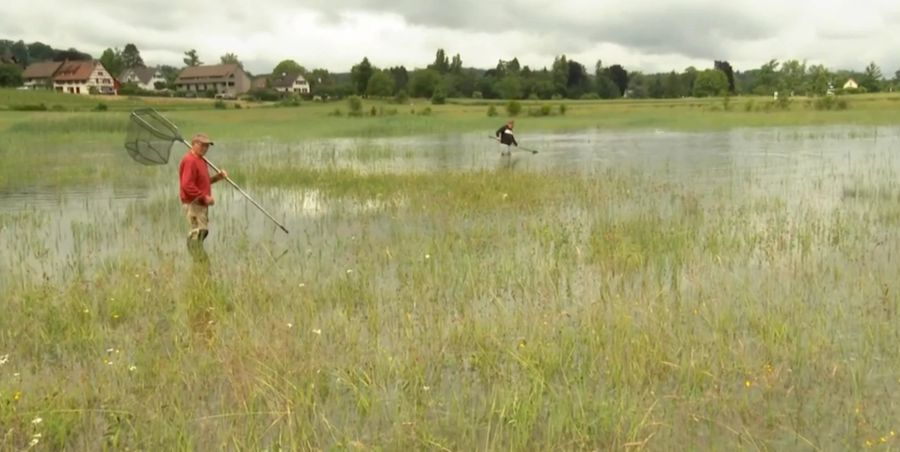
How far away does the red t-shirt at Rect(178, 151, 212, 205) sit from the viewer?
10250 millimetres

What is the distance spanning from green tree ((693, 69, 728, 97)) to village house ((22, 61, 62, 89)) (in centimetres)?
12441

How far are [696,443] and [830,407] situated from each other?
115cm

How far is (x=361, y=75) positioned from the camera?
121438 millimetres

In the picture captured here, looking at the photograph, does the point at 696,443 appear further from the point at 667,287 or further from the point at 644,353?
the point at 667,287

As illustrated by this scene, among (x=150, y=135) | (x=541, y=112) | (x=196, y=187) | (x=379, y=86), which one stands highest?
(x=379, y=86)

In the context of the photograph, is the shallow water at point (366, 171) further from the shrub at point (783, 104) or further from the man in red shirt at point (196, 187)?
the shrub at point (783, 104)

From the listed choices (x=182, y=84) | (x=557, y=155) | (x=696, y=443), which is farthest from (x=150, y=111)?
(x=182, y=84)

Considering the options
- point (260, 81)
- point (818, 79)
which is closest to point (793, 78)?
point (818, 79)

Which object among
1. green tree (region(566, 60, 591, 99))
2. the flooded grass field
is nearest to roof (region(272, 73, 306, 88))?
green tree (region(566, 60, 591, 99))

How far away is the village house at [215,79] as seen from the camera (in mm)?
144250

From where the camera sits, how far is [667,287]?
7883 mm

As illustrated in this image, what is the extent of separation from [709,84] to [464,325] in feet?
459

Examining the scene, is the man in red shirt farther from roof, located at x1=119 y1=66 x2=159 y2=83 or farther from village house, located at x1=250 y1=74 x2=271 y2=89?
roof, located at x1=119 y1=66 x2=159 y2=83

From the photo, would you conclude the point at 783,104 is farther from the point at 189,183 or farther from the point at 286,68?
the point at 286,68
